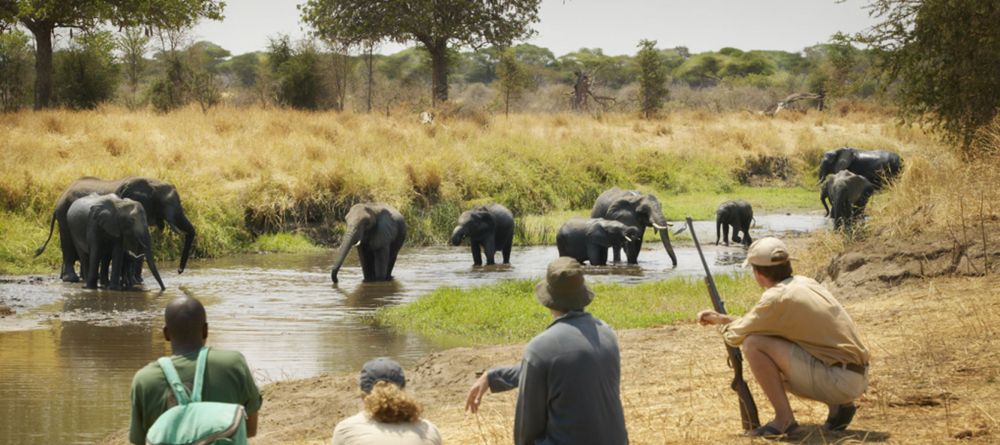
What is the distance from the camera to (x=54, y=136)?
2881 cm

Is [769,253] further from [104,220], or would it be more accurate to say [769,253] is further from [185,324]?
[104,220]

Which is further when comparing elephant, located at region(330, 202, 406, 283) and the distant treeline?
the distant treeline

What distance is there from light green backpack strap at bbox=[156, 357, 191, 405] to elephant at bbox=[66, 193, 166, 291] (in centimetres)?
1410

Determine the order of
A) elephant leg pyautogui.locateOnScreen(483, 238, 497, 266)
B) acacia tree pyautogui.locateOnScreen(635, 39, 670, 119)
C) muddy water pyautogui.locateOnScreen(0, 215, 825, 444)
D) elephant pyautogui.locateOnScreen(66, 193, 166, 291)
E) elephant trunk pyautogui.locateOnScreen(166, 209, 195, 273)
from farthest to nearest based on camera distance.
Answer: acacia tree pyautogui.locateOnScreen(635, 39, 670, 119) → elephant leg pyautogui.locateOnScreen(483, 238, 497, 266) → elephant trunk pyautogui.locateOnScreen(166, 209, 195, 273) → elephant pyautogui.locateOnScreen(66, 193, 166, 291) → muddy water pyautogui.locateOnScreen(0, 215, 825, 444)

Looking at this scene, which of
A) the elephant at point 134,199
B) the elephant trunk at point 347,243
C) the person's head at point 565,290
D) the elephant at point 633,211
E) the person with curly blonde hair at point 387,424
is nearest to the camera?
the person with curly blonde hair at point 387,424

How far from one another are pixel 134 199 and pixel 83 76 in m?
26.5

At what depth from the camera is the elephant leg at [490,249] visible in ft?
77.5

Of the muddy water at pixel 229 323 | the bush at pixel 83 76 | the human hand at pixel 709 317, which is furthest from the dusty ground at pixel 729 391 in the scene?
the bush at pixel 83 76

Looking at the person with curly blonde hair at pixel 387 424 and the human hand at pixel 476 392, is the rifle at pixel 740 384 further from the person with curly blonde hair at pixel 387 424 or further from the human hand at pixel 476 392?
the person with curly blonde hair at pixel 387 424

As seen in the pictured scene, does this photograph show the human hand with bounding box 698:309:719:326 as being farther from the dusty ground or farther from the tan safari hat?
the dusty ground

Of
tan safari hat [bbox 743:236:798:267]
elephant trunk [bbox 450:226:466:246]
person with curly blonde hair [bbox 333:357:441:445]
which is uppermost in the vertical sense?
tan safari hat [bbox 743:236:798:267]

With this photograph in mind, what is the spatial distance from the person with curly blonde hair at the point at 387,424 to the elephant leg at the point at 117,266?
14.6m

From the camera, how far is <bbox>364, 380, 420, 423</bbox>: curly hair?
583cm

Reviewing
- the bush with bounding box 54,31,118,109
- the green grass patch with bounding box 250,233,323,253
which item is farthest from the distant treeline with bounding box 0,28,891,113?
the green grass patch with bounding box 250,233,323,253
